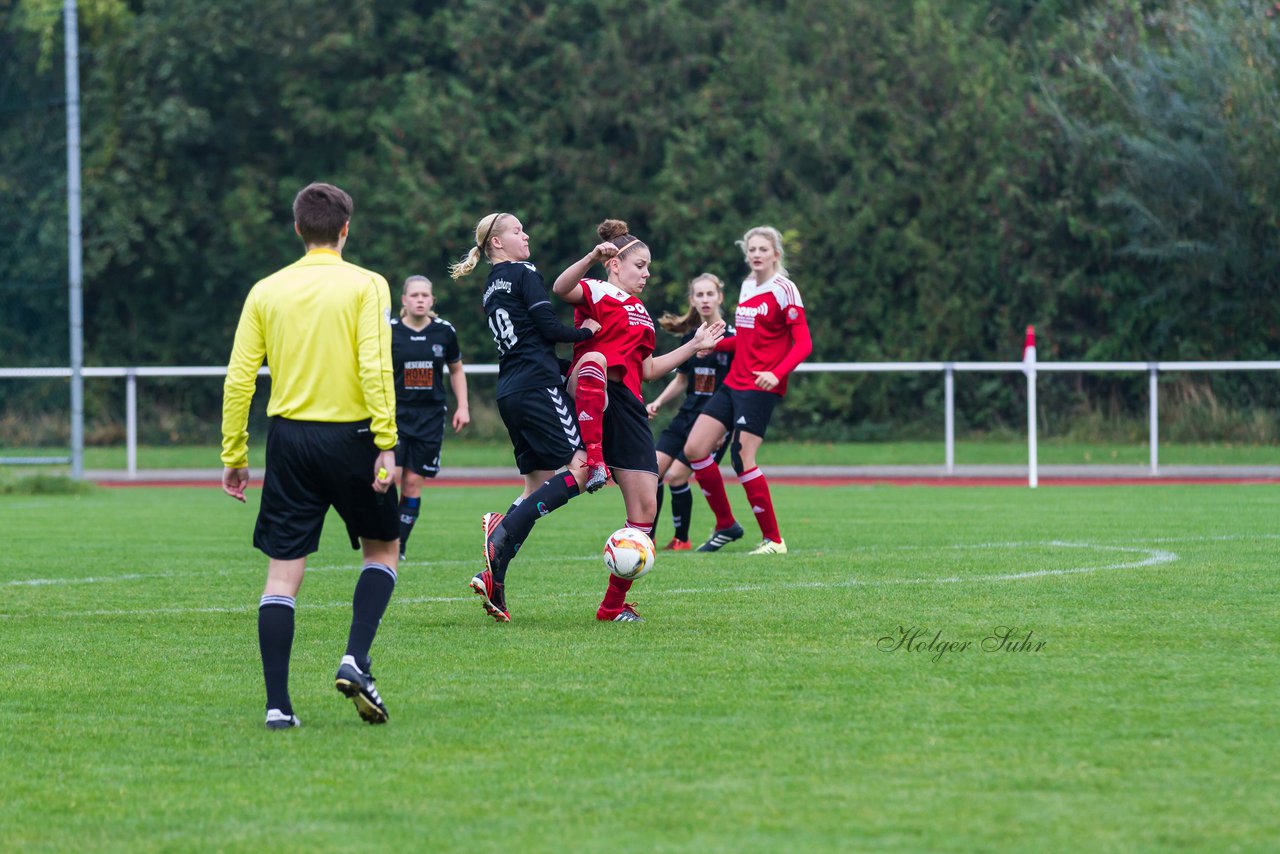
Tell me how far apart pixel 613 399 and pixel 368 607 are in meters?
2.84

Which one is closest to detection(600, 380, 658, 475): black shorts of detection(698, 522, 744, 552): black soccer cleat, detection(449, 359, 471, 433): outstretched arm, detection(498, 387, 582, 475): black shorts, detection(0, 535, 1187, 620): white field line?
detection(498, 387, 582, 475): black shorts

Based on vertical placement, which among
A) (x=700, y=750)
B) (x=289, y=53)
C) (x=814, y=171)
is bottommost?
Answer: (x=700, y=750)

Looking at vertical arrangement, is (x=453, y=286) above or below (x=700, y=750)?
above

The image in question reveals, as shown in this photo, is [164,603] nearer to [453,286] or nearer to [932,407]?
[932,407]

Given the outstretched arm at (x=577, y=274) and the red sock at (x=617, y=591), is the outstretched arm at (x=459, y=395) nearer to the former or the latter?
the outstretched arm at (x=577, y=274)

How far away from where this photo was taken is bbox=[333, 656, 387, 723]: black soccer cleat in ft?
17.9

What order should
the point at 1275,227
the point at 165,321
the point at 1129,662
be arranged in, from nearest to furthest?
the point at 1129,662 < the point at 1275,227 < the point at 165,321

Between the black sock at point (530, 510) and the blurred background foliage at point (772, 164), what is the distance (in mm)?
15864

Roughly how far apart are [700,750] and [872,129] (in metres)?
27.2

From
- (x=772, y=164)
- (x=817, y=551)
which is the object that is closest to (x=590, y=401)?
(x=817, y=551)

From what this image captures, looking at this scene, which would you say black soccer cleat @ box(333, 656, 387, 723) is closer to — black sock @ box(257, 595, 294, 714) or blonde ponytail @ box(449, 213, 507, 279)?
black sock @ box(257, 595, 294, 714)

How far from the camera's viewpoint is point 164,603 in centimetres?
899

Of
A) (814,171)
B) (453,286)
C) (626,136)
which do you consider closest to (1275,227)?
(814,171)

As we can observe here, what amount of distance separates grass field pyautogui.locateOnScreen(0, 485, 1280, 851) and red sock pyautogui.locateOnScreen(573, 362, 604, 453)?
84cm
